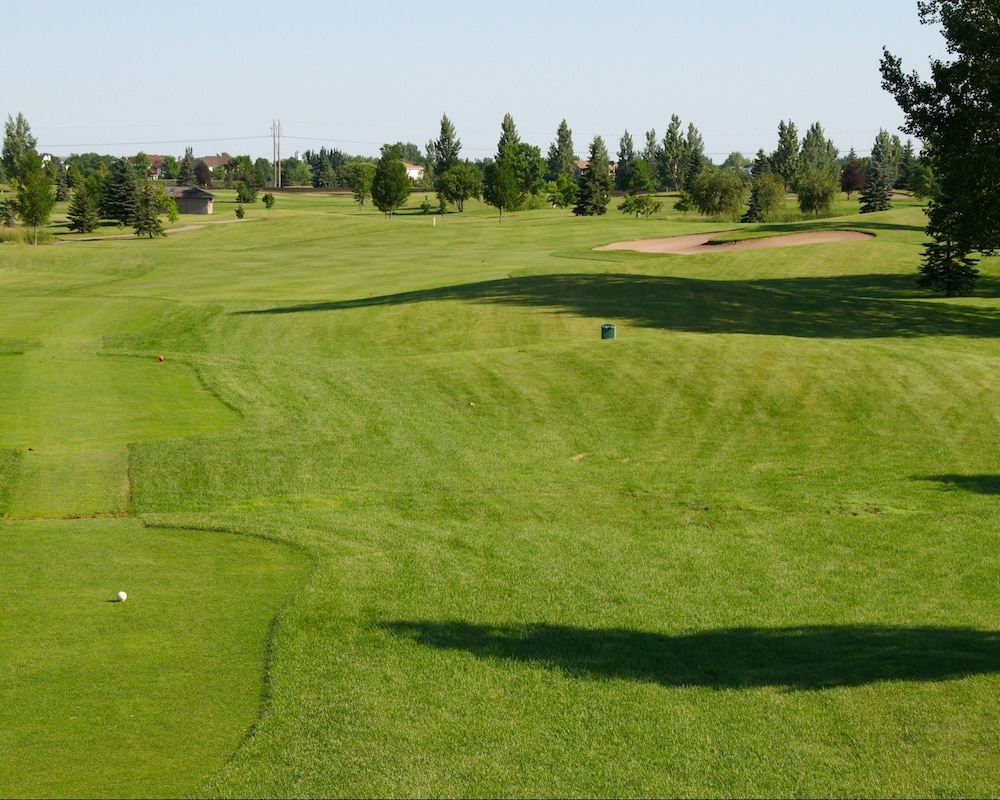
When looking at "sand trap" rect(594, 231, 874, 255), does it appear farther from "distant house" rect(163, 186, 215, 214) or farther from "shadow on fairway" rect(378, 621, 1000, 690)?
"distant house" rect(163, 186, 215, 214)

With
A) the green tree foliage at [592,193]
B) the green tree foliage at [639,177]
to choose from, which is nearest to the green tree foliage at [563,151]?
the green tree foliage at [639,177]

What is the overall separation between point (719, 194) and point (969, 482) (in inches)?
3494

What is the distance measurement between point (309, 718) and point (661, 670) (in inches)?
126

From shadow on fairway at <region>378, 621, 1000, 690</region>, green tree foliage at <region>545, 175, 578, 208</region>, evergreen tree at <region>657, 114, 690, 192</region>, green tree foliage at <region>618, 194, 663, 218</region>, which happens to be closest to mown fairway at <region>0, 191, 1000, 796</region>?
shadow on fairway at <region>378, 621, 1000, 690</region>

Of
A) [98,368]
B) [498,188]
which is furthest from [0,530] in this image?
[498,188]

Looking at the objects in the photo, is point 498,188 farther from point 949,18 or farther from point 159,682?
point 159,682

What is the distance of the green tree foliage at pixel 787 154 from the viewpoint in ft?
490

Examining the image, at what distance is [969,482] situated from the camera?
17500mm

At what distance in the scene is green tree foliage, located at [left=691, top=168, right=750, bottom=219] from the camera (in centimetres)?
10256

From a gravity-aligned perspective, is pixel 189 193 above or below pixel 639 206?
above

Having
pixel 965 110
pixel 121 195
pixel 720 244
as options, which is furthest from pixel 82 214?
pixel 965 110

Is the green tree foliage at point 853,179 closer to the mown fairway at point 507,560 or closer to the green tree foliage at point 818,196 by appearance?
the green tree foliage at point 818,196

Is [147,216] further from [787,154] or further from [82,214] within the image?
[787,154]

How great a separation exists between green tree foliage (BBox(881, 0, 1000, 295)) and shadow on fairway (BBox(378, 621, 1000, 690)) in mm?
25699
